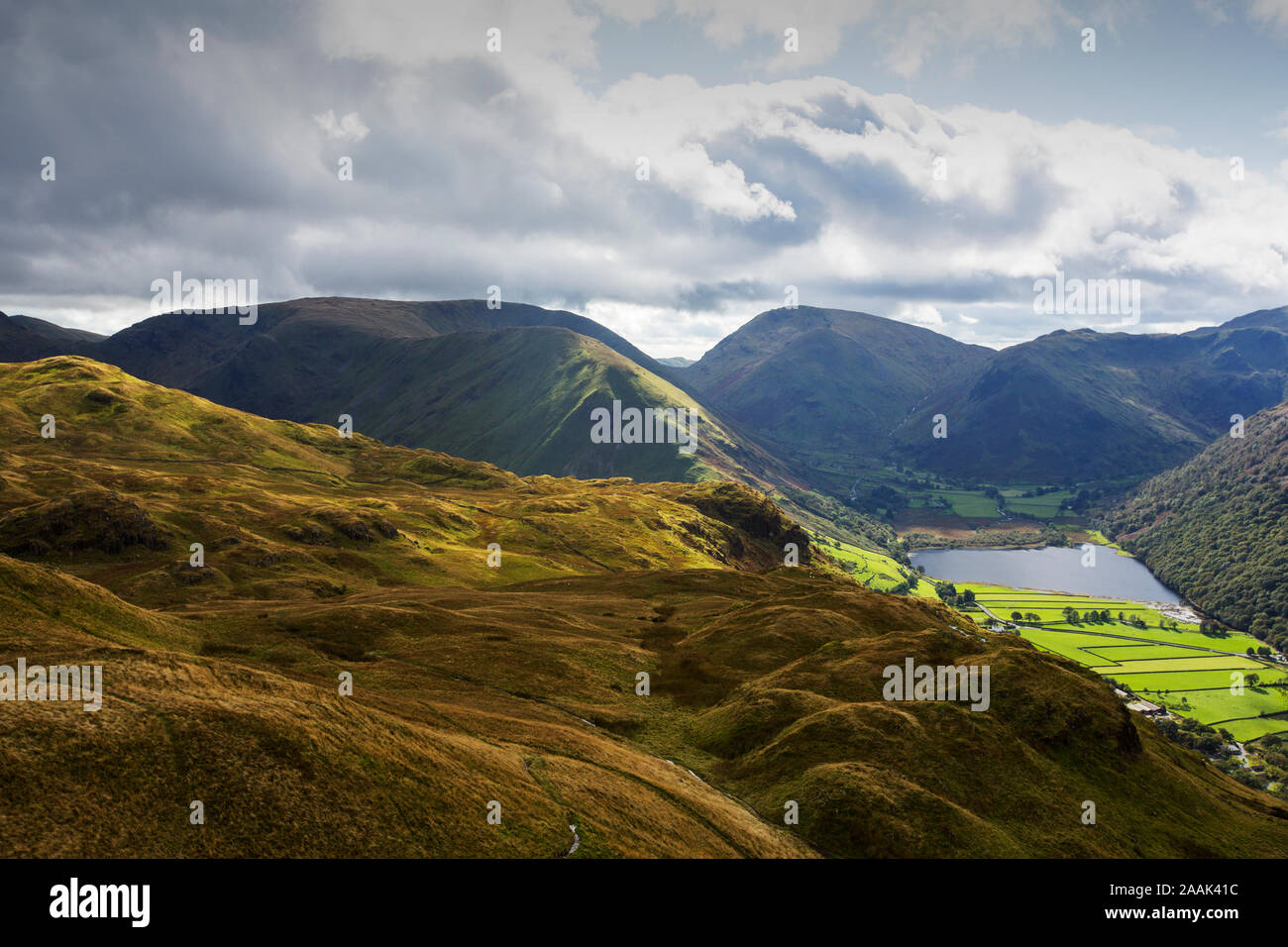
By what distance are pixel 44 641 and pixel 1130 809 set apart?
318ft

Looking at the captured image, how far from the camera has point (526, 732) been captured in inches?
2734

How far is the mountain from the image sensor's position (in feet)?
130

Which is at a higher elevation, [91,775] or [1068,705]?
[91,775]

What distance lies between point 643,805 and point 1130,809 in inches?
1999

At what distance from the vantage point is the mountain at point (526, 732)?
130ft

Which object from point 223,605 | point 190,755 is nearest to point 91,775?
point 190,755

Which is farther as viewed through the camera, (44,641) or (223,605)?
(223,605)

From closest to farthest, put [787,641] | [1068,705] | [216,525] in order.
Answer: [1068,705], [787,641], [216,525]
